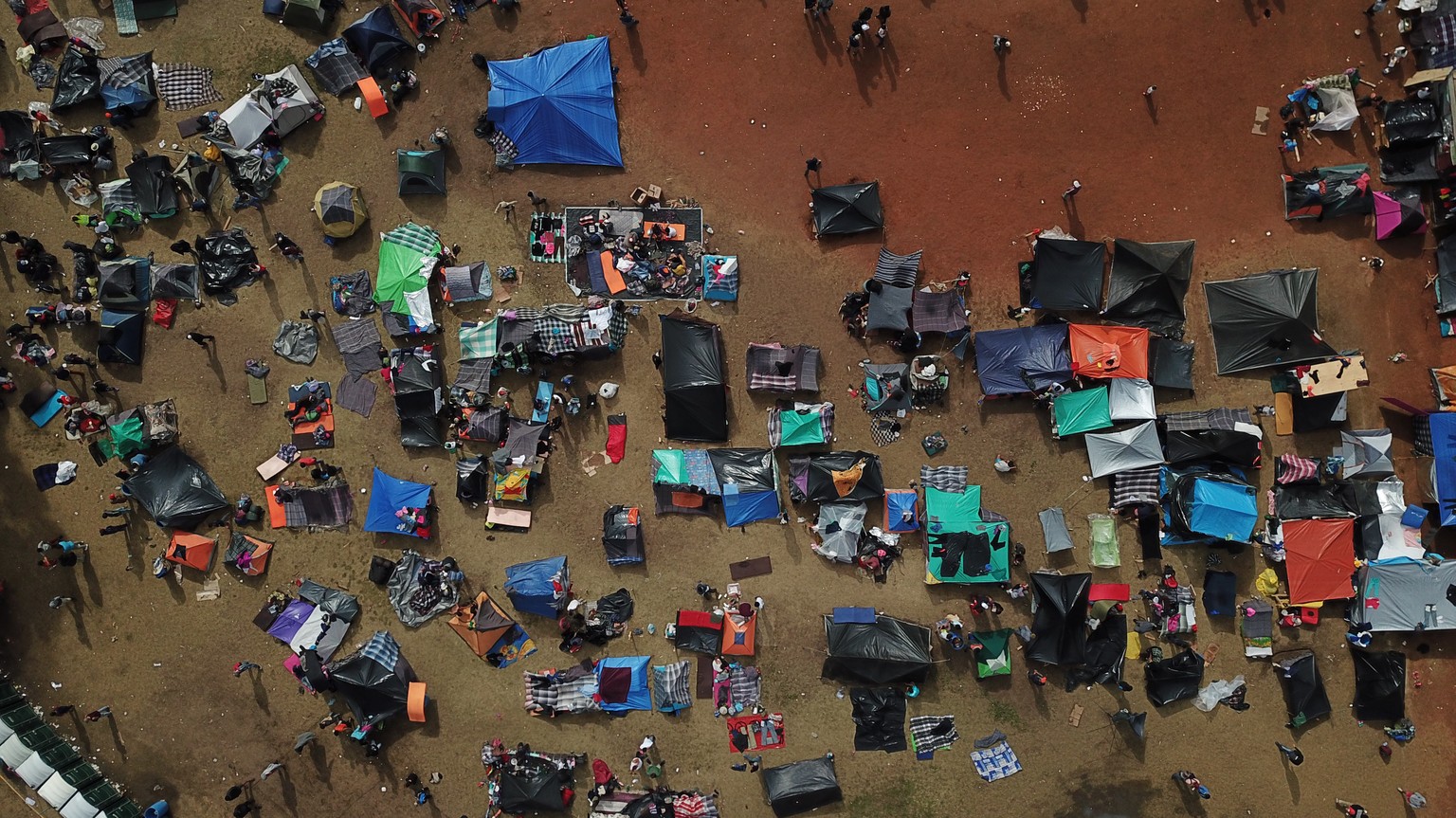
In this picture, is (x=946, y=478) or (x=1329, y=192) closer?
(x=1329, y=192)

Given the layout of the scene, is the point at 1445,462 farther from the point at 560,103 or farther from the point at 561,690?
the point at 560,103

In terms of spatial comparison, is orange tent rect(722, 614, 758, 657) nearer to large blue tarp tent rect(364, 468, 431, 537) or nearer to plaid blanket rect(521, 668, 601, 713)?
plaid blanket rect(521, 668, 601, 713)

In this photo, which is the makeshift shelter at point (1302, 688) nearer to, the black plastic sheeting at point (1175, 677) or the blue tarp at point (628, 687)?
the black plastic sheeting at point (1175, 677)

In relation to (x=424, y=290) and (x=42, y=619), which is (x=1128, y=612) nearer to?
(x=424, y=290)

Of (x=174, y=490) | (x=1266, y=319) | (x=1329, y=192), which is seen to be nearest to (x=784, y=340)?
(x=1266, y=319)

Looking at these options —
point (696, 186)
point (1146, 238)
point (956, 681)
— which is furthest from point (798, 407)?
point (1146, 238)

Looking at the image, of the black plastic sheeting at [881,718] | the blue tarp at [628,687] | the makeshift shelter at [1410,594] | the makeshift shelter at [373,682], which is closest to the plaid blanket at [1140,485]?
the makeshift shelter at [1410,594]
